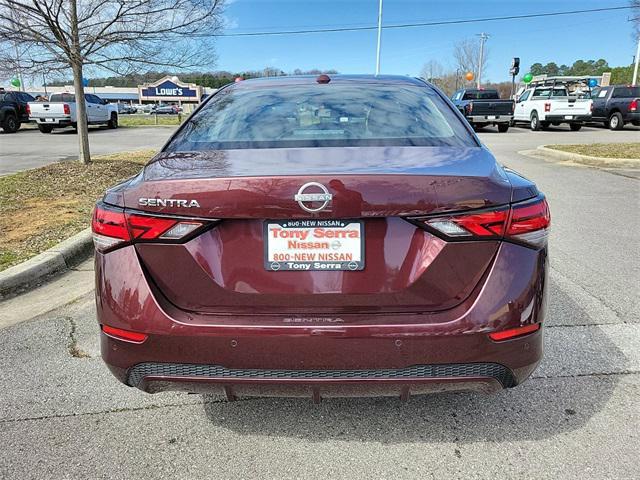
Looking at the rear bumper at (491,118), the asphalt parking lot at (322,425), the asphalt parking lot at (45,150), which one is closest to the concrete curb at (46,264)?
the asphalt parking lot at (322,425)

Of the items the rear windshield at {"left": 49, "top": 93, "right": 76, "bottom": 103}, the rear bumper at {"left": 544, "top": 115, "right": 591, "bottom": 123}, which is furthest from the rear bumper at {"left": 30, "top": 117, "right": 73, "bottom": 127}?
the rear bumper at {"left": 544, "top": 115, "right": 591, "bottom": 123}

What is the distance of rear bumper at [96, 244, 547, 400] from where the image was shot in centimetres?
202

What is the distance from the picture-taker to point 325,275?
2031 millimetres

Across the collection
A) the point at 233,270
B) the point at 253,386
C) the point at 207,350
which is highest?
the point at 233,270

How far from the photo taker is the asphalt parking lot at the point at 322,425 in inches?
90.0

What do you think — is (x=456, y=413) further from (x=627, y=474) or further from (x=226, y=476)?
(x=226, y=476)

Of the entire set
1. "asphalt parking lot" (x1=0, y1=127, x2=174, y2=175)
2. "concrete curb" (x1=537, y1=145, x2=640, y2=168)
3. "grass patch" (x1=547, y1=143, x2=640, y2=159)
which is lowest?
"asphalt parking lot" (x1=0, y1=127, x2=174, y2=175)

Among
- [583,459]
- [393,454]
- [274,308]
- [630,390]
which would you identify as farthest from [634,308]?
[274,308]

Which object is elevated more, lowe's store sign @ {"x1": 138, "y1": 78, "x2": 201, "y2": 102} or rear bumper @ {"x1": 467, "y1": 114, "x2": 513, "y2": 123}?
lowe's store sign @ {"x1": 138, "y1": 78, "x2": 201, "y2": 102}

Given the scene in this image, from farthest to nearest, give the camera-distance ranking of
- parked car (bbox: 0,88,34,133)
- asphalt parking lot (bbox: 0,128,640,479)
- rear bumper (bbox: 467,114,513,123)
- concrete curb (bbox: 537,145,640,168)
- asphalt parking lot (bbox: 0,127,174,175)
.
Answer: parked car (bbox: 0,88,34,133) < rear bumper (bbox: 467,114,513,123) < asphalt parking lot (bbox: 0,127,174,175) < concrete curb (bbox: 537,145,640,168) < asphalt parking lot (bbox: 0,128,640,479)

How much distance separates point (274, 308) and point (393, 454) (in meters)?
0.91

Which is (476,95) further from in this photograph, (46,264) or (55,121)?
(46,264)

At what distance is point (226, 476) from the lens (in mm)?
2240

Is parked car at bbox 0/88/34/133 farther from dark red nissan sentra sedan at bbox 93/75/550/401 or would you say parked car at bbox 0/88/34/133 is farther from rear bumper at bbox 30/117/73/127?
dark red nissan sentra sedan at bbox 93/75/550/401
